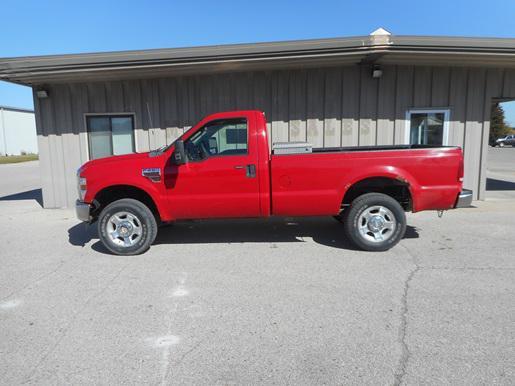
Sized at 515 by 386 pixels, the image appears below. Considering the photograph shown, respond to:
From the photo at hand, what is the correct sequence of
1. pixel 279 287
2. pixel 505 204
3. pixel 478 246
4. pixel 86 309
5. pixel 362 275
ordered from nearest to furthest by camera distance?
pixel 86 309 → pixel 279 287 → pixel 362 275 → pixel 478 246 → pixel 505 204

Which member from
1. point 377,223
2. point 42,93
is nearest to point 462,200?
point 377,223

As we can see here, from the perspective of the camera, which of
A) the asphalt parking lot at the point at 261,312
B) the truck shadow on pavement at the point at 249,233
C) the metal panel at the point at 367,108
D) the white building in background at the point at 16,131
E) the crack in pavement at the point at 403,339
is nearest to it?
the crack in pavement at the point at 403,339

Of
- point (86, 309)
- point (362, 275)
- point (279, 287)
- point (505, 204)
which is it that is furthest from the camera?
point (505, 204)

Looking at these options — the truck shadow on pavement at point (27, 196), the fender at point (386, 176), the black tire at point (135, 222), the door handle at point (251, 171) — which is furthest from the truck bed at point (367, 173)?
the truck shadow on pavement at point (27, 196)

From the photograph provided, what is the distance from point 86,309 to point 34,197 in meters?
9.50

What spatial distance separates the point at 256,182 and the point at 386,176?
1.85 meters

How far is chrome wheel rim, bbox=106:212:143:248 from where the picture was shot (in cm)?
539

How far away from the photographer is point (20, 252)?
5777 mm

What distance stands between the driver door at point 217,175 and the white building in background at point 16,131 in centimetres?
5119

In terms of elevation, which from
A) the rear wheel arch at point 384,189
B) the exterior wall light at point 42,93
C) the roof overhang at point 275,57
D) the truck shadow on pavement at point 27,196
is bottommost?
the truck shadow on pavement at point 27,196

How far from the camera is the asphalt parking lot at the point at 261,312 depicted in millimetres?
2668

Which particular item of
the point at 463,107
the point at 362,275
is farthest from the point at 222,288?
the point at 463,107

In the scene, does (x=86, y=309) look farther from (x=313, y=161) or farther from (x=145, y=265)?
(x=313, y=161)

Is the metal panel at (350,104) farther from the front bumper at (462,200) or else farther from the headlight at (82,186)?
the headlight at (82,186)
